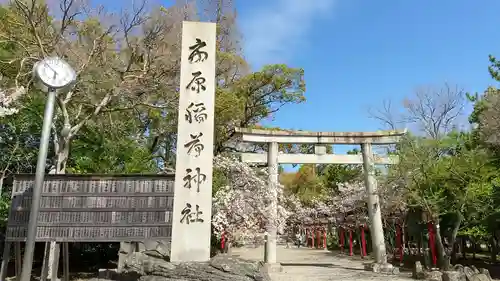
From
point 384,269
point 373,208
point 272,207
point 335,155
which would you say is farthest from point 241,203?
point 384,269

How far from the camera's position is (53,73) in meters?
6.10

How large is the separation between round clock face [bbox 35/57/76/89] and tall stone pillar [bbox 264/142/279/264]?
9.72 m

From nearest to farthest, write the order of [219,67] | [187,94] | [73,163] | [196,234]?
[196,234]
[187,94]
[73,163]
[219,67]

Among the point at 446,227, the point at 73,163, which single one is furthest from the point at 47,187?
the point at 446,227

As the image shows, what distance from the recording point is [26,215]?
9.58 meters

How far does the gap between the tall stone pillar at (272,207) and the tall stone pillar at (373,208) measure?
3.65 meters

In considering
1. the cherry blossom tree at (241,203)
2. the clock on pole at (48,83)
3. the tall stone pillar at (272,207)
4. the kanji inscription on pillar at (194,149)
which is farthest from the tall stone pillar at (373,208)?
the clock on pole at (48,83)

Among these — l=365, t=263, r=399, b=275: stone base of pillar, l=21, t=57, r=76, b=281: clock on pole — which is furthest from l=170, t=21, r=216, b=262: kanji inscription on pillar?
l=365, t=263, r=399, b=275: stone base of pillar

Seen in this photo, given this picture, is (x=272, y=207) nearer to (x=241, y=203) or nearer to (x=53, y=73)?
(x=241, y=203)

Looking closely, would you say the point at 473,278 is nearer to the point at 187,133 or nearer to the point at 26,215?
the point at 187,133

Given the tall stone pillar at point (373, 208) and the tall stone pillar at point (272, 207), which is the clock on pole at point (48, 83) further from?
the tall stone pillar at point (373, 208)

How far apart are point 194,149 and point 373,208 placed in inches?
350

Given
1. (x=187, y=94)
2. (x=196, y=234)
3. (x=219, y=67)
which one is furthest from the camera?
(x=219, y=67)

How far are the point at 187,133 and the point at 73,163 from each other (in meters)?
8.42
